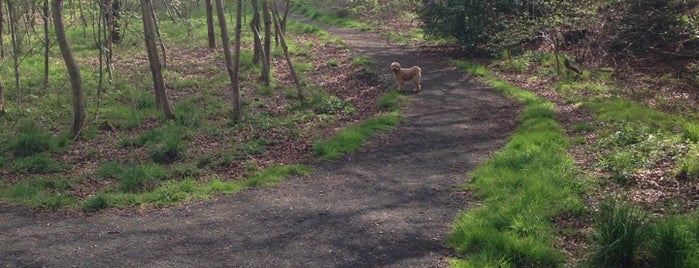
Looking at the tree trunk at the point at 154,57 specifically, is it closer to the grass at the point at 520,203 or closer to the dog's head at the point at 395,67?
the dog's head at the point at 395,67

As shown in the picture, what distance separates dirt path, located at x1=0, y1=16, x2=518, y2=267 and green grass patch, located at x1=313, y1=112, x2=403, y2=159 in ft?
0.82

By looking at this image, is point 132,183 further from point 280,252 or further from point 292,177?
point 280,252

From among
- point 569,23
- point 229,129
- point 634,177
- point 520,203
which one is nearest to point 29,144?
point 229,129

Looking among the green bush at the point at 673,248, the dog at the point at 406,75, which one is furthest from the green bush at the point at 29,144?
the green bush at the point at 673,248

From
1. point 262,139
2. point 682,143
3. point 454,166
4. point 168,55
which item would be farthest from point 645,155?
point 168,55

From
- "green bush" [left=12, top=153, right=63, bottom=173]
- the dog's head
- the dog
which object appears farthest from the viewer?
the dog

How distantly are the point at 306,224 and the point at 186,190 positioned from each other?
235 centimetres

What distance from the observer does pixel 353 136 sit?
10555mm

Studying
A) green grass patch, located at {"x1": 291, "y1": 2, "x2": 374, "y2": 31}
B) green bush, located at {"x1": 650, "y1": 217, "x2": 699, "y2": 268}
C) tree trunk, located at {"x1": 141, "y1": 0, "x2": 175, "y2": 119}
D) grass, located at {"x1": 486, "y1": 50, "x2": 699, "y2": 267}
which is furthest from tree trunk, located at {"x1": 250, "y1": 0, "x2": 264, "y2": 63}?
green bush, located at {"x1": 650, "y1": 217, "x2": 699, "y2": 268}

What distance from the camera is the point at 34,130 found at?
11719mm

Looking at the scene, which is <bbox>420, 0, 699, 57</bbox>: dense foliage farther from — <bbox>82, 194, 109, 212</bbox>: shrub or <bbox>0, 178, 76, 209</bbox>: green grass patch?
<bbox>0, 178, 76, 209</bbox>: green grass patch

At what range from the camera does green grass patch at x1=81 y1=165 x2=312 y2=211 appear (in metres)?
7.80

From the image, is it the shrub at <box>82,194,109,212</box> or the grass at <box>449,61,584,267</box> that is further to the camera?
the shrub at <box>82,194,109,212</box>

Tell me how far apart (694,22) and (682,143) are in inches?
153
